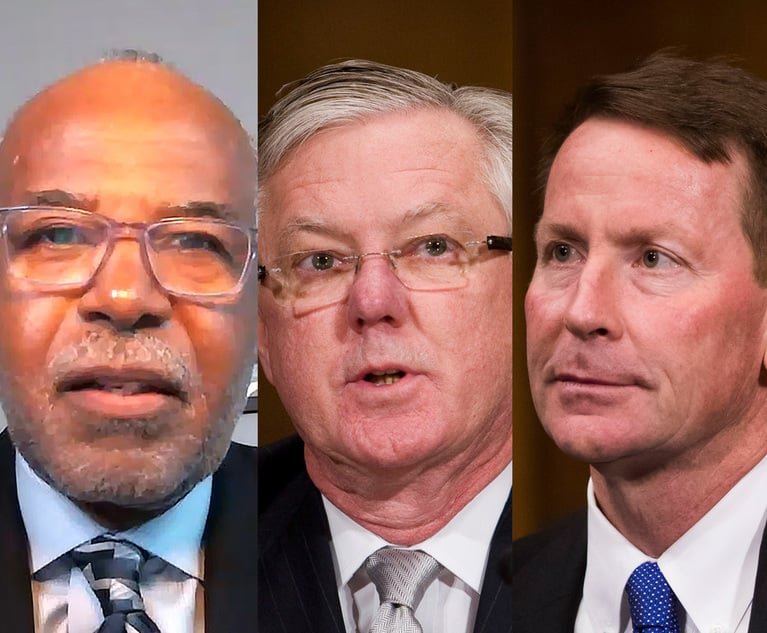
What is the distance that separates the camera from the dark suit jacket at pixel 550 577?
293 centimetres

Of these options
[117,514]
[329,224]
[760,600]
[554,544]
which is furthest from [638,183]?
[117,514]

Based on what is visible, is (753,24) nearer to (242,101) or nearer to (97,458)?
(242,101)

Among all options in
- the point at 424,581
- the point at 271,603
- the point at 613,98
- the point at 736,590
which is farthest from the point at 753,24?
the point at 271,603

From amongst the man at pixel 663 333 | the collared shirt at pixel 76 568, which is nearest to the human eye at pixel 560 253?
the man at pixel 663 333

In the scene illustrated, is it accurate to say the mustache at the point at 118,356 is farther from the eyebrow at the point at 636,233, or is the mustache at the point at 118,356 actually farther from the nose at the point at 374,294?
the eyebrow at the point at 636,233

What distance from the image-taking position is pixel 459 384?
2871 millimetres

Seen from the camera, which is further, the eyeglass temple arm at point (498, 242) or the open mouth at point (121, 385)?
the eyeglass temple arm at point (498, 242)

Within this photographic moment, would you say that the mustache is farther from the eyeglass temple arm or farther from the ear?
the eyeglass temple arm

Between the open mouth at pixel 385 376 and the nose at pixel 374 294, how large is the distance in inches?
4.4

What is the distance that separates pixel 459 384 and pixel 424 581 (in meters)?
0.46

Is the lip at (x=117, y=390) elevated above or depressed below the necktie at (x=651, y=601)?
above

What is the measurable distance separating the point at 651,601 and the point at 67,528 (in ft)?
4.31

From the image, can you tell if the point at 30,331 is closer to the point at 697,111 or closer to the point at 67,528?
the point at 67,528

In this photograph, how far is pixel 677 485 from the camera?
2863 mm
